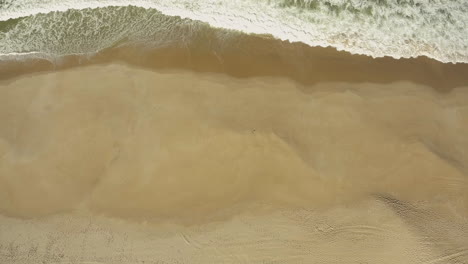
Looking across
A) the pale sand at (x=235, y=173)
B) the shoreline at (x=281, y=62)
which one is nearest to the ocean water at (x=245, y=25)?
the shoreline at (x=281, y=62)

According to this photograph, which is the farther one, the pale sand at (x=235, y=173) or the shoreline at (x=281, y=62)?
the shoreline at (x=281, y=62)

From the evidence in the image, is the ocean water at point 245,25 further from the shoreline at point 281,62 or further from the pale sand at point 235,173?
the pale sand at point 235,173

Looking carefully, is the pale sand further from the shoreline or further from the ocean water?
the ocean water

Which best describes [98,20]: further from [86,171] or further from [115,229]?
[115,229]

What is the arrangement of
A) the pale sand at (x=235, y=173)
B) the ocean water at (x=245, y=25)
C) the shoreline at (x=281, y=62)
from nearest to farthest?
the pale sand at (x=235, y=173)
the shoreline at (x=281, y=62)
the ocean water at (x=245, y=25)

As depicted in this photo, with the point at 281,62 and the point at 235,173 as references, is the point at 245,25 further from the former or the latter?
the point at 235,173

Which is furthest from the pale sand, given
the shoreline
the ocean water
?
the ocean water

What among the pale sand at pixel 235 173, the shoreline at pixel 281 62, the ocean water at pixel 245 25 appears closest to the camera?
the pale sand at pixel 235 173

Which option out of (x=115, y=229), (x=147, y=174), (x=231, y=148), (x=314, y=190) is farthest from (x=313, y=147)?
(x=115, y=229)
